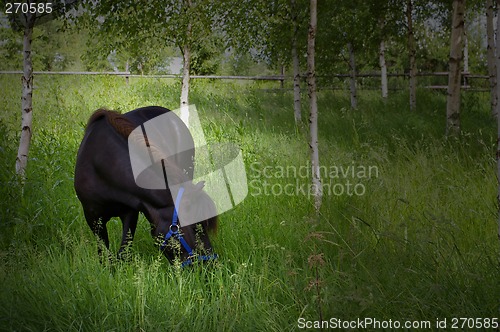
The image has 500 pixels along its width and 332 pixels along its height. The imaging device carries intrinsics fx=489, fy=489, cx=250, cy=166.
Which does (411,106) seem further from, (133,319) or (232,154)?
(133,319)

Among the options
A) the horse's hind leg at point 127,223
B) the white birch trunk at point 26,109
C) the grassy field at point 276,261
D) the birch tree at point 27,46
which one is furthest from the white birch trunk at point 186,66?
the horse's hind leg at point 127,223

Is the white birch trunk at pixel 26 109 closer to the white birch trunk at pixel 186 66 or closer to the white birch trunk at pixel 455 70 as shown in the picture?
the white birch trunk at pixel 186 66

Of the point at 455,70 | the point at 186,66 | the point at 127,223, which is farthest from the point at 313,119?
the point at 186,66

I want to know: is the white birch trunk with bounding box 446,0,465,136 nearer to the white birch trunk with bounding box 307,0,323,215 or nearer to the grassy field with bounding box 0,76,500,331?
the grassy field with bounding box 0,76,500,331

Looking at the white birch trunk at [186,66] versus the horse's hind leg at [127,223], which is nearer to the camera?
the horse's hind leg at [127,223]

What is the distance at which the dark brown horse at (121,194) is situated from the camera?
3.38 meters

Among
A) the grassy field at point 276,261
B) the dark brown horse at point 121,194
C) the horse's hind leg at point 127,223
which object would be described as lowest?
the grassy field at point 276,261

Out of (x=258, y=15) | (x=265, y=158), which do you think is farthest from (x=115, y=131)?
(x=258, y=15)

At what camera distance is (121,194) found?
3816 millimetres

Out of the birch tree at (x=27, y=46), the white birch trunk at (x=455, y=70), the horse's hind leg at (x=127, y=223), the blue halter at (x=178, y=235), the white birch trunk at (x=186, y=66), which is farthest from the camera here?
the white birch trunk at (x=186, y=66)

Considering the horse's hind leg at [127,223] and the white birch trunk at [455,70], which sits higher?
the white birch trunk at [455,70]

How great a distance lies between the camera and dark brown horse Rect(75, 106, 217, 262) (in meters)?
3.38

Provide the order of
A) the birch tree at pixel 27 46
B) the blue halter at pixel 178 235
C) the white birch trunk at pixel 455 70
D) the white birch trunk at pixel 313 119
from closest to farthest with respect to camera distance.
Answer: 1. the blue halter at pixel 178 235
2. the white birch trunk at pixel 313 119
3. the birch tree at pixel 27 46
4. the white birch trunk at pixel 455 70

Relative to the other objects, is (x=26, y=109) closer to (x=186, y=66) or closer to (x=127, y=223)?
(x=127, y=223)
